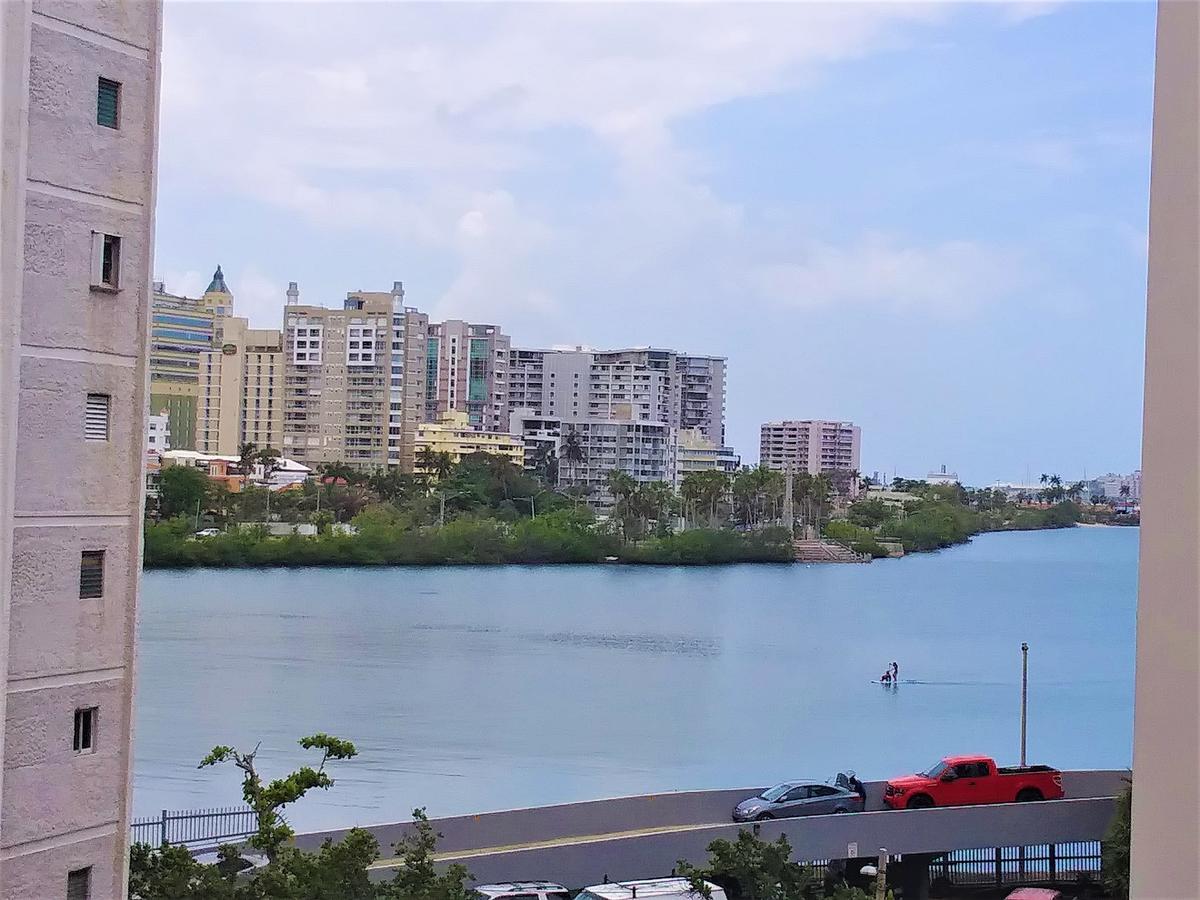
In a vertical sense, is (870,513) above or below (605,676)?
above

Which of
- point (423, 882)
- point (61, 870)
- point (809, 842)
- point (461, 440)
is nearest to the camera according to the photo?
point (61, 870)

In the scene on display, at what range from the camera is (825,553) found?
16.0 m

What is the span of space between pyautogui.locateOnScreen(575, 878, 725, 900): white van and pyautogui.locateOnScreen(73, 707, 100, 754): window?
4.46 feet

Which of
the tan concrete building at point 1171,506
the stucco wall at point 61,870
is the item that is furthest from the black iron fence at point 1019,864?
the tan concrete building at point 1171,506

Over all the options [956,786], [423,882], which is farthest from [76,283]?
[956,786]

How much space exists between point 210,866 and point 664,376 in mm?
14853

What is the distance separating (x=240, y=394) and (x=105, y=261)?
14720mm

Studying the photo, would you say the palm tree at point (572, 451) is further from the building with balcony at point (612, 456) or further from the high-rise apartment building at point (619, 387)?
the high-rise apartment building at point (619, 387)

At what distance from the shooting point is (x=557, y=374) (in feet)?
58.0

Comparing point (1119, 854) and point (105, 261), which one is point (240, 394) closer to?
point (1119, 854)

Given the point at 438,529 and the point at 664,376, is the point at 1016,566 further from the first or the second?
the point at 438,529

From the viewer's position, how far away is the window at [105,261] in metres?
1.97

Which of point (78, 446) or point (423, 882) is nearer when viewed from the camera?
point (78, 446)

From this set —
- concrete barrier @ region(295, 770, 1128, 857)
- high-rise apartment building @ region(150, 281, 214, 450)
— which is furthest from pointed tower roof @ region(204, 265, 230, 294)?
concrete barrier @ region(295, 770, 1128, 857)
